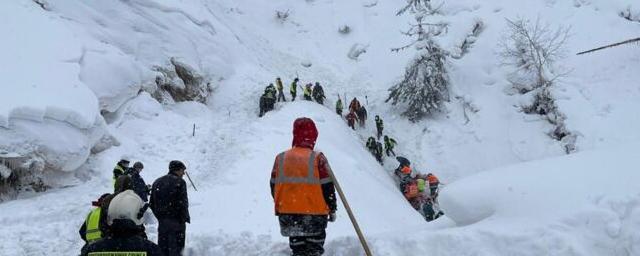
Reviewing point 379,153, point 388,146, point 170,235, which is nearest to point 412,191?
point 379,153

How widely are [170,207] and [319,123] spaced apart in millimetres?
12796

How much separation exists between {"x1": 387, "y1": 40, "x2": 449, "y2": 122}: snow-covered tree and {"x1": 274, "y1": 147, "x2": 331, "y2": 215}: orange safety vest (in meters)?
19.2

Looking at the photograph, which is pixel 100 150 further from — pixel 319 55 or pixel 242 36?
pixel 319 55

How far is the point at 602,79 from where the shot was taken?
22719 mm

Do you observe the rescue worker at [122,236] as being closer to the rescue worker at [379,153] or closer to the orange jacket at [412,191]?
the orange jacket at [412,191]

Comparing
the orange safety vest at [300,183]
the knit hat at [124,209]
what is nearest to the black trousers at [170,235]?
the orange safety vest at [300,183]

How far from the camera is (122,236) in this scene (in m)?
2.81

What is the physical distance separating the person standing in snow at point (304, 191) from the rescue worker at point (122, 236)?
201 centimetres

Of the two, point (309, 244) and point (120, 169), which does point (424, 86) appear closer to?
point (120, 169)

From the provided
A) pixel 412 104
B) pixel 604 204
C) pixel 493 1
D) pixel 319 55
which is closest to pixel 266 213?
pixel 604 204

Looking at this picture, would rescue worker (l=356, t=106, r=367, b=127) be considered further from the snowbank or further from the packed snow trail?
the snowbank

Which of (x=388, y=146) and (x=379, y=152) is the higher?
(x=388, y=146)

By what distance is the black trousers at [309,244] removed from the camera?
→ 4902 millimetres

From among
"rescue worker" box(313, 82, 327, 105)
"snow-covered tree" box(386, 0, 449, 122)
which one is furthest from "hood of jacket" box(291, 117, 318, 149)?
"snow-covered tree" box(386, 0, 449, 122)
